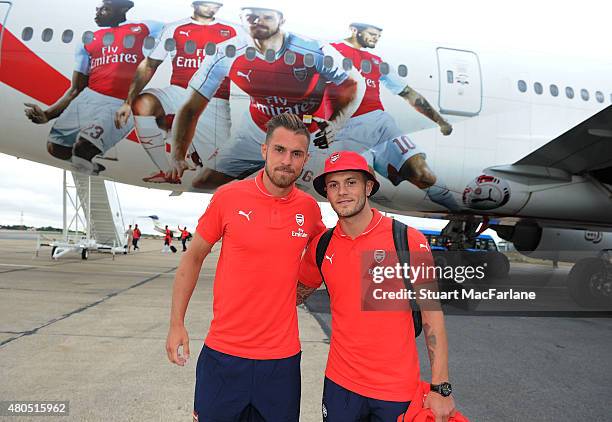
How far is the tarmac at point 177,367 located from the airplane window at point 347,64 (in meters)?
4.01

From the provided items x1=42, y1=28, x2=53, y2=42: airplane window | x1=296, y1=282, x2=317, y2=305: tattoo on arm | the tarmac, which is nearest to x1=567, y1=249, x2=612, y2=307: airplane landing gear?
the tarmac

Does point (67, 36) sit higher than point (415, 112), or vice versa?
point (67, 36)

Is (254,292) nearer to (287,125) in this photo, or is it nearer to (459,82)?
(287,125)

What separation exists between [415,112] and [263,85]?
270cm

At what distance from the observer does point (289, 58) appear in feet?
22.6

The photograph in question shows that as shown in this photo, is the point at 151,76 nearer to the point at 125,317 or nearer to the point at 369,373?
the point at 125,317

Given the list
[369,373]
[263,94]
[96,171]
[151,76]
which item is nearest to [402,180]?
[263,94]

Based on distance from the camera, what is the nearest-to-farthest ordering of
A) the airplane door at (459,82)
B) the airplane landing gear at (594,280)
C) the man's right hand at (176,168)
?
the man's right hand at (176,168)
the airplane door at (459,82)
the airplane landing gear at (594,280)

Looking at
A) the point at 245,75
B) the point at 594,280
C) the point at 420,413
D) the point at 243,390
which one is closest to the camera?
the point at 420,413

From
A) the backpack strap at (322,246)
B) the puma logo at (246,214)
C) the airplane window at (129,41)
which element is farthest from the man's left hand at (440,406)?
the airplane window at (129,41)

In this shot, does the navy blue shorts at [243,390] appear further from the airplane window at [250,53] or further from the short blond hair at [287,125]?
the airplane window at [250,53]

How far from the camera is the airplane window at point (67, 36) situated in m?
6.49

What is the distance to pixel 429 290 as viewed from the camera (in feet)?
6.28

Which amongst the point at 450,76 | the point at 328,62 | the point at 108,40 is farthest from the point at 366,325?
the point at 450,76
